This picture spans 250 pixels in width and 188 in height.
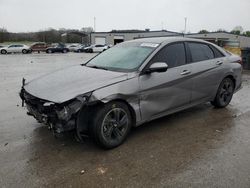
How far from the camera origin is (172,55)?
4.53 metres

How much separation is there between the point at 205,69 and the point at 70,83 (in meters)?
2.74

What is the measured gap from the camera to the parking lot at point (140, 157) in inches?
117

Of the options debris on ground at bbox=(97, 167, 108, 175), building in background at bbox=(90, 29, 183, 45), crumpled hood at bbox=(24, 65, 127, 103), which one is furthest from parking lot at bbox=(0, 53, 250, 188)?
building in background at bbox=(90, 29, 183, 45)

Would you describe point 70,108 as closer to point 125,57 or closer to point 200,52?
point 125,57

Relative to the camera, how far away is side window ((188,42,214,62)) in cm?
492

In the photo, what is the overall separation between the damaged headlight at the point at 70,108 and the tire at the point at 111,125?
1.00ft

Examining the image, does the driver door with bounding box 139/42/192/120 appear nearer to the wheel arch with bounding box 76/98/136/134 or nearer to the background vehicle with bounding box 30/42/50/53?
the wheel arch with bounding box 76/98/136/134

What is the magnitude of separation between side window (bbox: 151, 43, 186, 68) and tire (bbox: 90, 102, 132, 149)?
1054 millimetres

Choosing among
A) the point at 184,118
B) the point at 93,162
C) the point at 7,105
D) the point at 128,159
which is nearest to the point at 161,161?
the point at 128,159

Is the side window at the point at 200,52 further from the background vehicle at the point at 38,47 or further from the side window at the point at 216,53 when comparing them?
the background vehicle at the point at 38,47

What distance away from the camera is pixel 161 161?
340cm

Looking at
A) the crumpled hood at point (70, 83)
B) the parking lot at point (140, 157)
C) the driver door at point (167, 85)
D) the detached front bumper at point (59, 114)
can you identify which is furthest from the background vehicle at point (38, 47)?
the detached front bumper at point (59, 114)

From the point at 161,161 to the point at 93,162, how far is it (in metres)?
0.92

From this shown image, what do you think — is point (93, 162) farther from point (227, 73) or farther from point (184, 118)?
point (227, 73)
